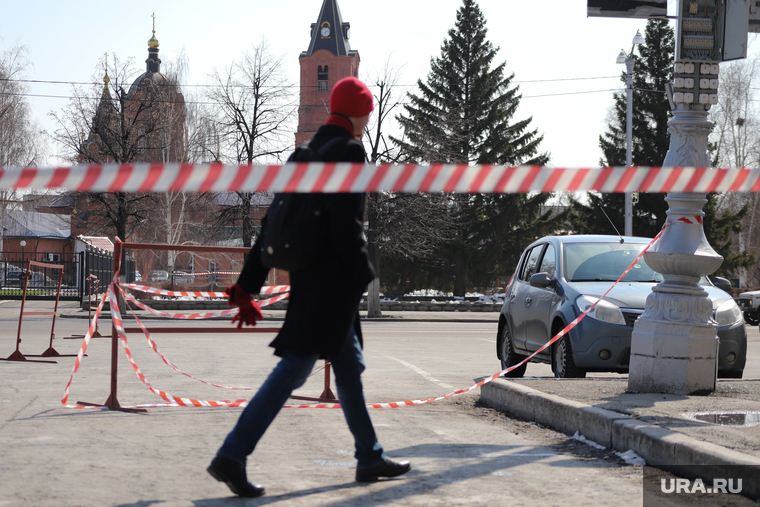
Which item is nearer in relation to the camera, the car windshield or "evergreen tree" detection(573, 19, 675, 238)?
the car windshield

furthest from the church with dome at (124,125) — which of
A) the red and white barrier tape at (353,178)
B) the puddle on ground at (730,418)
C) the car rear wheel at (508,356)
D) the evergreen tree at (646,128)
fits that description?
the red and white barrier tape at (353,178)

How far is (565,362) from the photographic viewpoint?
26.1ft

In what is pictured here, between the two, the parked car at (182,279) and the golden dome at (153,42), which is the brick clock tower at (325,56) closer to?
the golden dome at (153,42)

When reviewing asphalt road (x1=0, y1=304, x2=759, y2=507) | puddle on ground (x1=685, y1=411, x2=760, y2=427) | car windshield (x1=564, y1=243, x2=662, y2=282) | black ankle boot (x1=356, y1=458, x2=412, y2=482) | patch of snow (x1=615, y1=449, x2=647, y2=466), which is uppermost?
car windshield (x1=564, y1=243, x2=662, y2=282)

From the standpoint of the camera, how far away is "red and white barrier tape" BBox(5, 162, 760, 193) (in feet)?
9.68

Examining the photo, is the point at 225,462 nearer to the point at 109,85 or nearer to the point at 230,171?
the point at 230,171

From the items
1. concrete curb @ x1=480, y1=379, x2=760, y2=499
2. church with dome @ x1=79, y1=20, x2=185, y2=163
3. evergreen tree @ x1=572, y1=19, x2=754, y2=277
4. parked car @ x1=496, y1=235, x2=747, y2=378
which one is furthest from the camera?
evergreen tree @ x1=572, y1=19, x2=754, y2=277

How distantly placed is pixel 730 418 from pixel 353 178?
3282 millimetres

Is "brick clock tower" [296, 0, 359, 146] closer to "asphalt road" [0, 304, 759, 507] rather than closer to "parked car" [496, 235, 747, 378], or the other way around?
"parked car" [496, 235, 747, 378]

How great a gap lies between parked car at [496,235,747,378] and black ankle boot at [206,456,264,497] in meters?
5.04

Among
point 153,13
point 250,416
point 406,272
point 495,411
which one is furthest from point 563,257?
point 153,13

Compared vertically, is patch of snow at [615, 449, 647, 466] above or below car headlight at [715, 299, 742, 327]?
below

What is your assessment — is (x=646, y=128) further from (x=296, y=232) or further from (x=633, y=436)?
(x=296, y=232)

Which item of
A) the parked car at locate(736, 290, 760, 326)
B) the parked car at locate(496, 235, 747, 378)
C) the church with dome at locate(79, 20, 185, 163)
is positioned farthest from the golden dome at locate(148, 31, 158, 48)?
the parked car at locate(496, 235, 747, 378)
